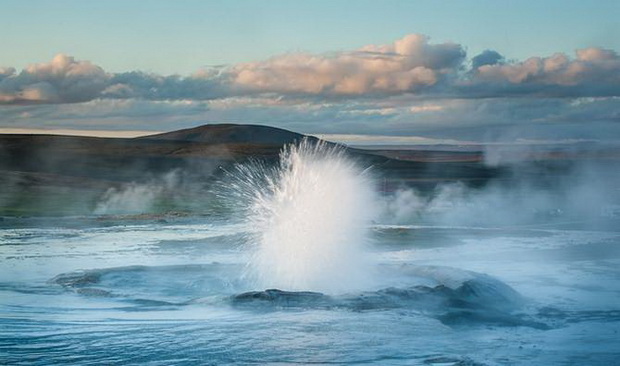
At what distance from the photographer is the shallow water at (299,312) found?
58.7 ft

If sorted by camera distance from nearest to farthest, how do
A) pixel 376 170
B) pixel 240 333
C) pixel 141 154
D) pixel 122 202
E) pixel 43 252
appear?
1. pixel 240 333
2. pixel 43 252
3. pixel 122 202
4. pixel 376 170
5. pixel 141 154

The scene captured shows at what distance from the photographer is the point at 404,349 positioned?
18.4 meters

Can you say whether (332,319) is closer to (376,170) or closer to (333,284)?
(333,284)

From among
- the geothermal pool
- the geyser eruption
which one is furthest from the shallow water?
the geyser eruption

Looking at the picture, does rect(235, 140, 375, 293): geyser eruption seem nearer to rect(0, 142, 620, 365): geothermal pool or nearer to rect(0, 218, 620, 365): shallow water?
rect(0, 142, 620, 365): geothermal pool

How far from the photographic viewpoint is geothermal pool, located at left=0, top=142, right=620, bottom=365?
59.5 ft

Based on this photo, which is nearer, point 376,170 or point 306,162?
point 306,162

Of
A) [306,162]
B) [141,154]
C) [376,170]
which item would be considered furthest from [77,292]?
[141,154]

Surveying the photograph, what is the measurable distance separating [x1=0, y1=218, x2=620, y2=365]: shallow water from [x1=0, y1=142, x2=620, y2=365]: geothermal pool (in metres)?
0.05

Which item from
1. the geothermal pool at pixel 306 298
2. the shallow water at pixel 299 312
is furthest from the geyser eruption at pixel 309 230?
the shallow water at pixel 299 312

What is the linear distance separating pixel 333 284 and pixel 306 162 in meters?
4.10

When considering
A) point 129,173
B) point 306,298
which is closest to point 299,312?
point 306,298

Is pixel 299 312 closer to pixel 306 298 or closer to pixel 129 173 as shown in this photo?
pixel 306 298

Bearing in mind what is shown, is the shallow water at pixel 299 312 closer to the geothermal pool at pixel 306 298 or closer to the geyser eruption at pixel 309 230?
the geothermal pool at pixel 306 298
